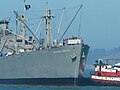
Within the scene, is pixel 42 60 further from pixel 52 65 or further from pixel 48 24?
pixel 48 24

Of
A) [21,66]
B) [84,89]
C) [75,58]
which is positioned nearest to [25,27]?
[21,66]

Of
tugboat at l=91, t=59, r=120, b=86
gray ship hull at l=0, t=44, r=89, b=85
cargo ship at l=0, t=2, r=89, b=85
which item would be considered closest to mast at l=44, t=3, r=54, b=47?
cargo ship at l=0, t=2, r=89, b=85

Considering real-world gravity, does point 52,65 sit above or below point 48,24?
below

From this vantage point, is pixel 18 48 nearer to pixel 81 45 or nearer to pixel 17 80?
pixel 17 80

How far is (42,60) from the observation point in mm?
101312

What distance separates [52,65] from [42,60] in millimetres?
2296

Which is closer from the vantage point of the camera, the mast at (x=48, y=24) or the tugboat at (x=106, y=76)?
the tugboat at (x=106, y=76)

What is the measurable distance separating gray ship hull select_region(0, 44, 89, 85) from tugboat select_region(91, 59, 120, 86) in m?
3.06

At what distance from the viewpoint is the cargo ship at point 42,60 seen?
98.9 metres

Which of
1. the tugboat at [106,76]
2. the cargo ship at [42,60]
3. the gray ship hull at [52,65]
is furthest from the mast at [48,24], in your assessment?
the tugboat at [106,76]

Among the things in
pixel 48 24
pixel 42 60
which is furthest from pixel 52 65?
pixel 48 24

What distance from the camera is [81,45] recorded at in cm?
9869

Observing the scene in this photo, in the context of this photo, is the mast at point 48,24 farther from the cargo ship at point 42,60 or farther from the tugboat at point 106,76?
the tugboat at point 106,76

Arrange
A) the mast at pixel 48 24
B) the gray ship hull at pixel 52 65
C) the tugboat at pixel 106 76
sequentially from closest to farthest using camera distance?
the gray ship hull at pixel 52 65 < the tugboat at pixel 106 76 < the mast at pixel 48 24
